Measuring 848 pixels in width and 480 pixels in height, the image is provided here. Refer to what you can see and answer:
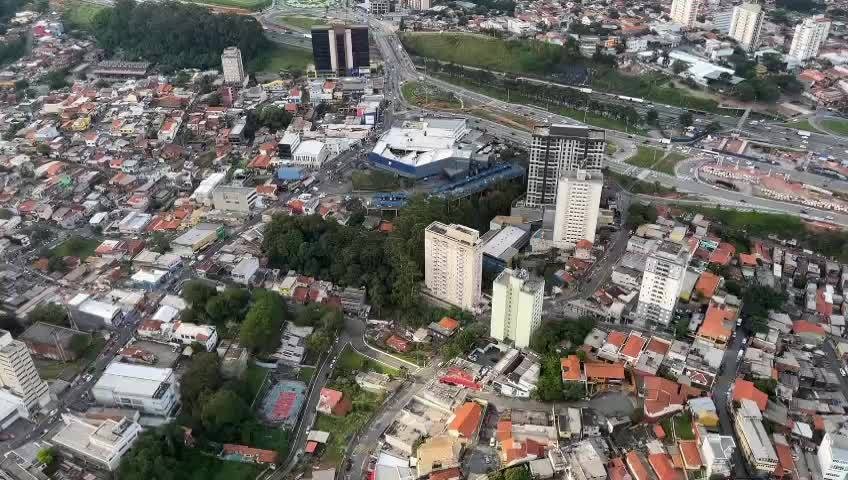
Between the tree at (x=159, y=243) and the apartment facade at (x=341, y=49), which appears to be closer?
the tree at (x=159, y=243)

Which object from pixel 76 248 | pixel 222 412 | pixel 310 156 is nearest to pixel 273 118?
pixel 310 156

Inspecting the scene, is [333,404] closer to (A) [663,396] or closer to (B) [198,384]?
(B) [198,384]

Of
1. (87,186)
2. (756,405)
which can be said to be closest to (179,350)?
(87,186)

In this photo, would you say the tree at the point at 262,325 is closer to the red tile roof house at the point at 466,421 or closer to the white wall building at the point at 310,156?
the red tile roof house at the point at 466,421

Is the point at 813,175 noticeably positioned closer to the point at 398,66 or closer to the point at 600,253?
the point at 600,253

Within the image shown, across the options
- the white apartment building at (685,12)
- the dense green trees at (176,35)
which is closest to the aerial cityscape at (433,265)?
the dense green trees at (176,35)

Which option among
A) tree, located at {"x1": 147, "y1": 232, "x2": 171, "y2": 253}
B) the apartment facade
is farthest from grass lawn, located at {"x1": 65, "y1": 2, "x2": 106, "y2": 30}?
tree, located at {"x1": 147, "y1": 232, "x2": 171, "y2": 253}
